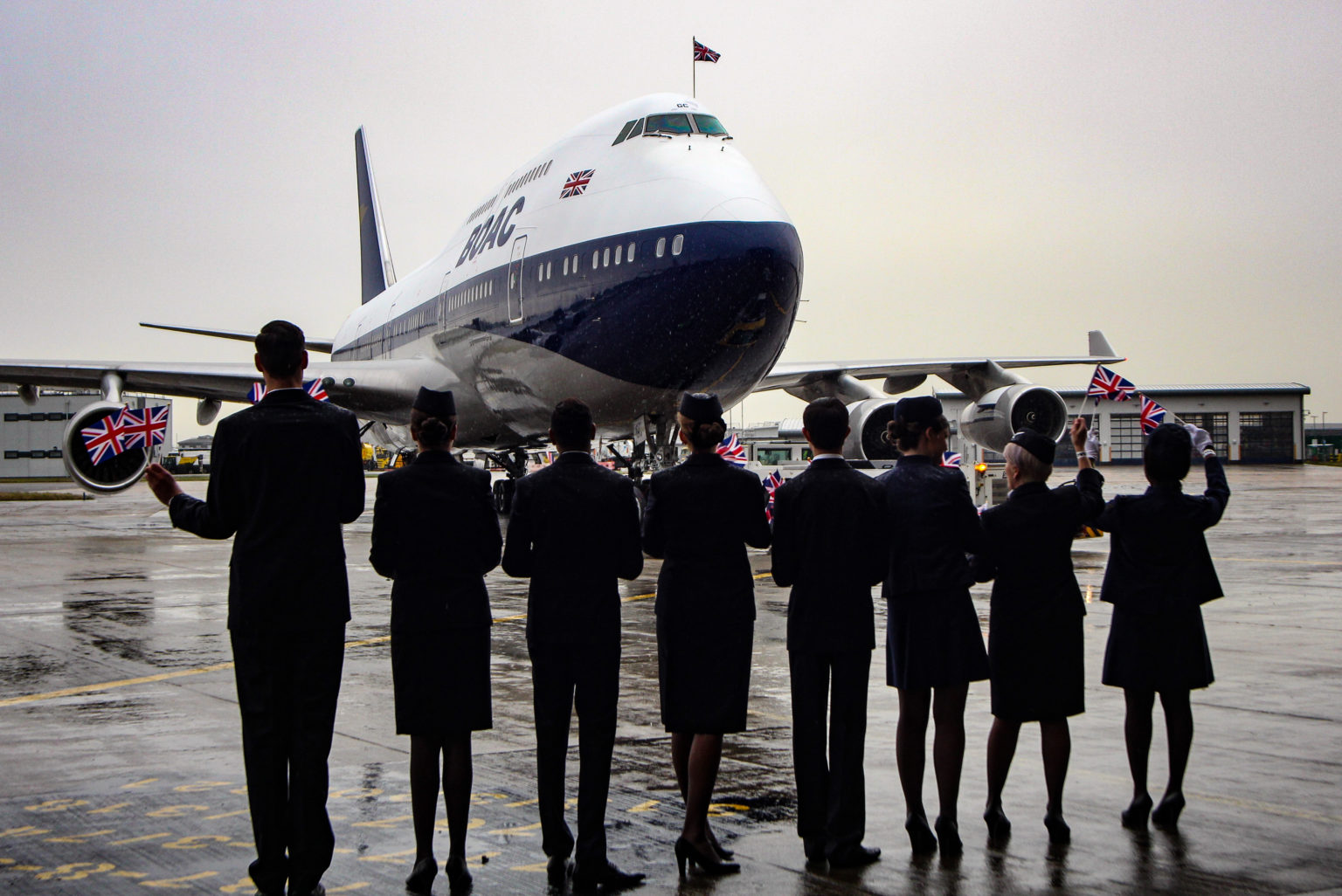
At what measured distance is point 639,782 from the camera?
18.0 ft

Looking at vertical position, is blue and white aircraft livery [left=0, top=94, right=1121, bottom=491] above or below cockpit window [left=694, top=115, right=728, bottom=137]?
below

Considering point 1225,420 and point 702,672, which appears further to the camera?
point 1225,420

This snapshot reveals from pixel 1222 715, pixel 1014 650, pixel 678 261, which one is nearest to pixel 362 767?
pixel 1014 650

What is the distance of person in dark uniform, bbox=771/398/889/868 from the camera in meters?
4.69

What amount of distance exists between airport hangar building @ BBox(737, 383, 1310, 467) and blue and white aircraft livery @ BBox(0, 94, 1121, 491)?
51776 millimetres

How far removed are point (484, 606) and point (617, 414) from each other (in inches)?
495

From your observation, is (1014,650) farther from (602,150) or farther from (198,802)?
(602,150)

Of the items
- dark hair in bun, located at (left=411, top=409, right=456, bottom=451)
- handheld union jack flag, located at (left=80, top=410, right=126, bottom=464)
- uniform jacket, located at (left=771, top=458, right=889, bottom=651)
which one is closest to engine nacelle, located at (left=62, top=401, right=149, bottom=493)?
handheld union jack flag, located at (left=80, top=410, right=126, bottom=464)

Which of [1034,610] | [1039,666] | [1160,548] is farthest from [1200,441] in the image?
[1039,666]

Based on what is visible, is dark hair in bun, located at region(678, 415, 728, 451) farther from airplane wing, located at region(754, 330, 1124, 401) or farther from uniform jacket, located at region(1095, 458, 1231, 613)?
airplane wing, located at region(754, 330, 1124, 401)

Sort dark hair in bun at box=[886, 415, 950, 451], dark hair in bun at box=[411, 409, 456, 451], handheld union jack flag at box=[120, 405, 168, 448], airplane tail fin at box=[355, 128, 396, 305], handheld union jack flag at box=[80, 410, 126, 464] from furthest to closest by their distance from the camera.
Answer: airplane tail fin at box=[355, 128, 396, 305]
handheld union jack flag at box=[120, 405, 168, 448]
handheld union jack flag at box=[80, 410, 126, 464]
dark hair in bun at box=[886, 415, 950, 451]
dark hair in bun at box=[411, 409, 456, 451]

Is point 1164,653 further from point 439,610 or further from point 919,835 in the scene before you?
point 439,610

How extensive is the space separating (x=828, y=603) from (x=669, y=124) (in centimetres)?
1280

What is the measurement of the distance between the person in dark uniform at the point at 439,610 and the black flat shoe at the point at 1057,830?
6.93ft
